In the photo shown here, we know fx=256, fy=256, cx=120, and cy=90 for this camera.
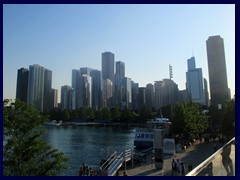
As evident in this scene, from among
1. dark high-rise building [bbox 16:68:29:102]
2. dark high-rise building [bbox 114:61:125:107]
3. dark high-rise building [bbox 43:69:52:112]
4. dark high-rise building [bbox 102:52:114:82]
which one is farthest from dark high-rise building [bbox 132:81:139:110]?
dark high-rise building [bbox 16:68:29:102]

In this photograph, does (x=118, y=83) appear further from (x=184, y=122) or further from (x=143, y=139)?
(x=184, y=122)

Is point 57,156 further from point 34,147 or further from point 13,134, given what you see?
point 13,134

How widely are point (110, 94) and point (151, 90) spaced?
1189 inches

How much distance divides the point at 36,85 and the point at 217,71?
82940 mm

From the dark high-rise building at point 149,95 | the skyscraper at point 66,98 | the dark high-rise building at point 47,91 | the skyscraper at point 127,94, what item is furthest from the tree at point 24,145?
the skyscraper at point 66,98

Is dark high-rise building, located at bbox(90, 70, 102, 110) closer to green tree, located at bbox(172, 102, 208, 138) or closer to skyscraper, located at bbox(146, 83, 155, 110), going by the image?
skyscraper, located at bbox(146, 83, 155, 110)

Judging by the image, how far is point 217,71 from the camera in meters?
90.2

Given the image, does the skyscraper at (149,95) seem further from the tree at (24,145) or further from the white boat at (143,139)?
the tree at (24,145)

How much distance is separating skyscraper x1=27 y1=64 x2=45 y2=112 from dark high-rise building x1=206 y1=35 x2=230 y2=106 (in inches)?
2998

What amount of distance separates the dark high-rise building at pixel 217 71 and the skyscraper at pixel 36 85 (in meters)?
76.2

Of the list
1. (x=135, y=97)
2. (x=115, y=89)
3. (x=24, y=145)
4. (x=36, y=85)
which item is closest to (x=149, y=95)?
(x=135, y=97)

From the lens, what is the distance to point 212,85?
96000 millimetres
